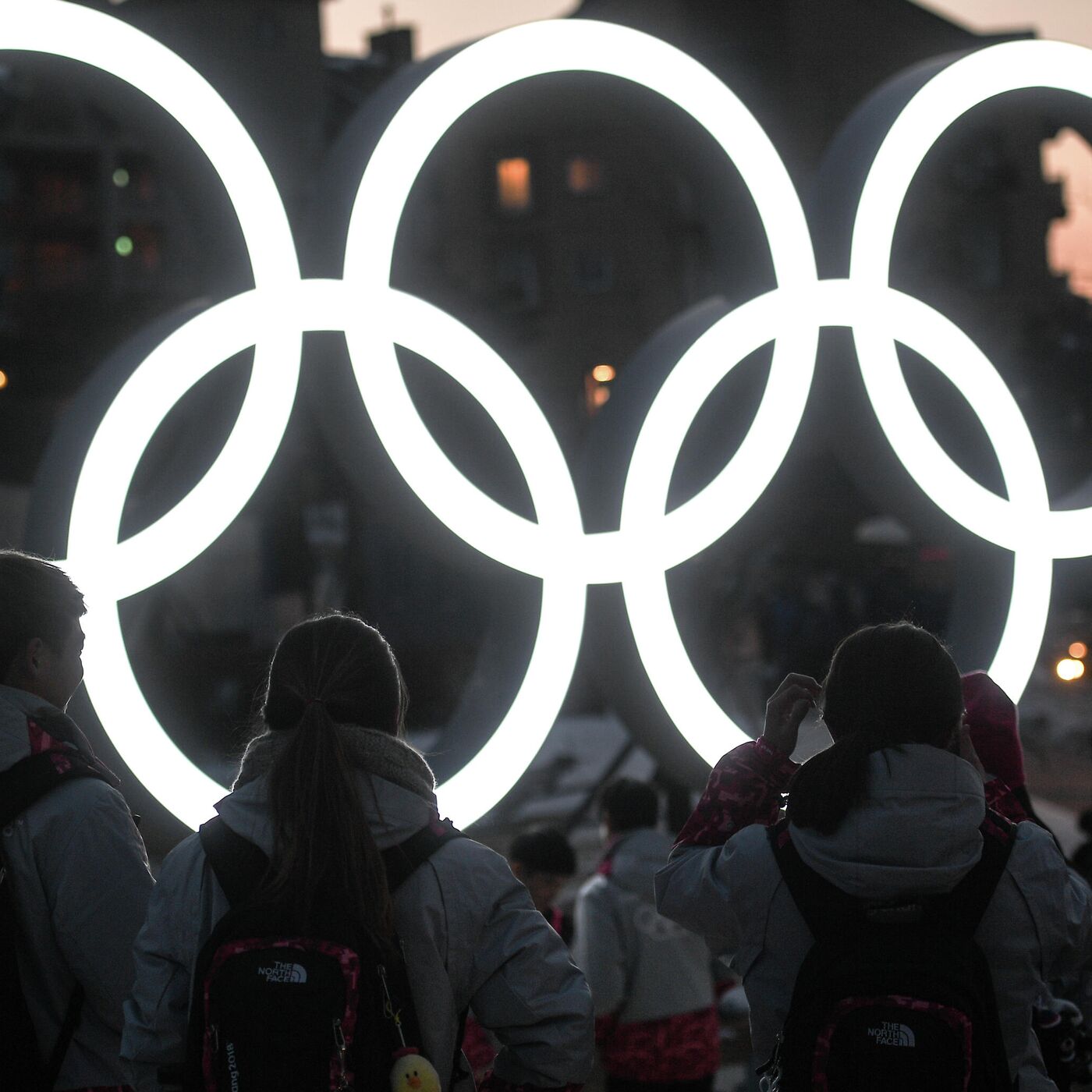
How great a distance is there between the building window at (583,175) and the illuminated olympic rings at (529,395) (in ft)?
93.4

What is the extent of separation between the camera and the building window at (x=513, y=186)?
3459 cm

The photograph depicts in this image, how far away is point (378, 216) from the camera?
211 inches

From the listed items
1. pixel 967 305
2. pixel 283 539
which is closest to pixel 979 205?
pixel 967 305

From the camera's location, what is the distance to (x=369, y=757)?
2432mm

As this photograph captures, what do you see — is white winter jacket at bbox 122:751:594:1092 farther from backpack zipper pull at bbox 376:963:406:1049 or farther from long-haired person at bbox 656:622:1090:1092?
long-haired person at bbox 656:622:1090:1092

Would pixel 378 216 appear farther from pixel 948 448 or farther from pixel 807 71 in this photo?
pixel 807 71

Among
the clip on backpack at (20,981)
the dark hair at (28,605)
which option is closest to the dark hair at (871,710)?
the clip on backpack at (20,981)

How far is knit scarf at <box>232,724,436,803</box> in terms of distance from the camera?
7.98ft

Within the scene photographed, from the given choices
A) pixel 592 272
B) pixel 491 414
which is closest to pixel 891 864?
pixel 491 414

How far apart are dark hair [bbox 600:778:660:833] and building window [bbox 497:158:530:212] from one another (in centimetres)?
3092

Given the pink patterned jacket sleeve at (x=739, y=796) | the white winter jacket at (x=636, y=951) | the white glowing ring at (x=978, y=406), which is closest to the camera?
the pink patterned jacket sleeve at (x=739, y=796)

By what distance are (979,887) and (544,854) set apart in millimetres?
2552

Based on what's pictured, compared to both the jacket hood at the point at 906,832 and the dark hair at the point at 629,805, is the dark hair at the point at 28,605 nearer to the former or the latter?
the jacket hood at the point at 906,832

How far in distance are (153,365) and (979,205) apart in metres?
31.8
